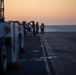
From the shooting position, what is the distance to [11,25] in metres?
13.6

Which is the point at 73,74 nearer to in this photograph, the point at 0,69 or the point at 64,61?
the point at 0,69

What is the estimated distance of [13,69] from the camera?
14.3 meters

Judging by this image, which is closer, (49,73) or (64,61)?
(49,73)

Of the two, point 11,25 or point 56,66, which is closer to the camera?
point 11,25

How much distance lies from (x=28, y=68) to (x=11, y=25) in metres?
2.11

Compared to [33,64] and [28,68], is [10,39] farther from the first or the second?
[33,64]

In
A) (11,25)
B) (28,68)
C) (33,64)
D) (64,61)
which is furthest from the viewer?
(64,61)

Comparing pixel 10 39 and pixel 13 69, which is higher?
pixel 10 39

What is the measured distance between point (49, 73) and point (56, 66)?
219 cm

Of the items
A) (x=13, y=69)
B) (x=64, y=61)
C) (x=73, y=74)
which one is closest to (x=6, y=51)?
(x=13, y=69)

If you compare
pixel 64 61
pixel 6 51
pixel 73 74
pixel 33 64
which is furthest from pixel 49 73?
pixel 64 61

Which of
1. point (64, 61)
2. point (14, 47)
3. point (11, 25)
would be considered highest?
point (11, 25)

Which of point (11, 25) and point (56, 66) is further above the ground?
point (11, 25)

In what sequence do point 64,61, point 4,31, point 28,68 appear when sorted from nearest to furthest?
point 4,31 < point 28,68 < point 64,61
